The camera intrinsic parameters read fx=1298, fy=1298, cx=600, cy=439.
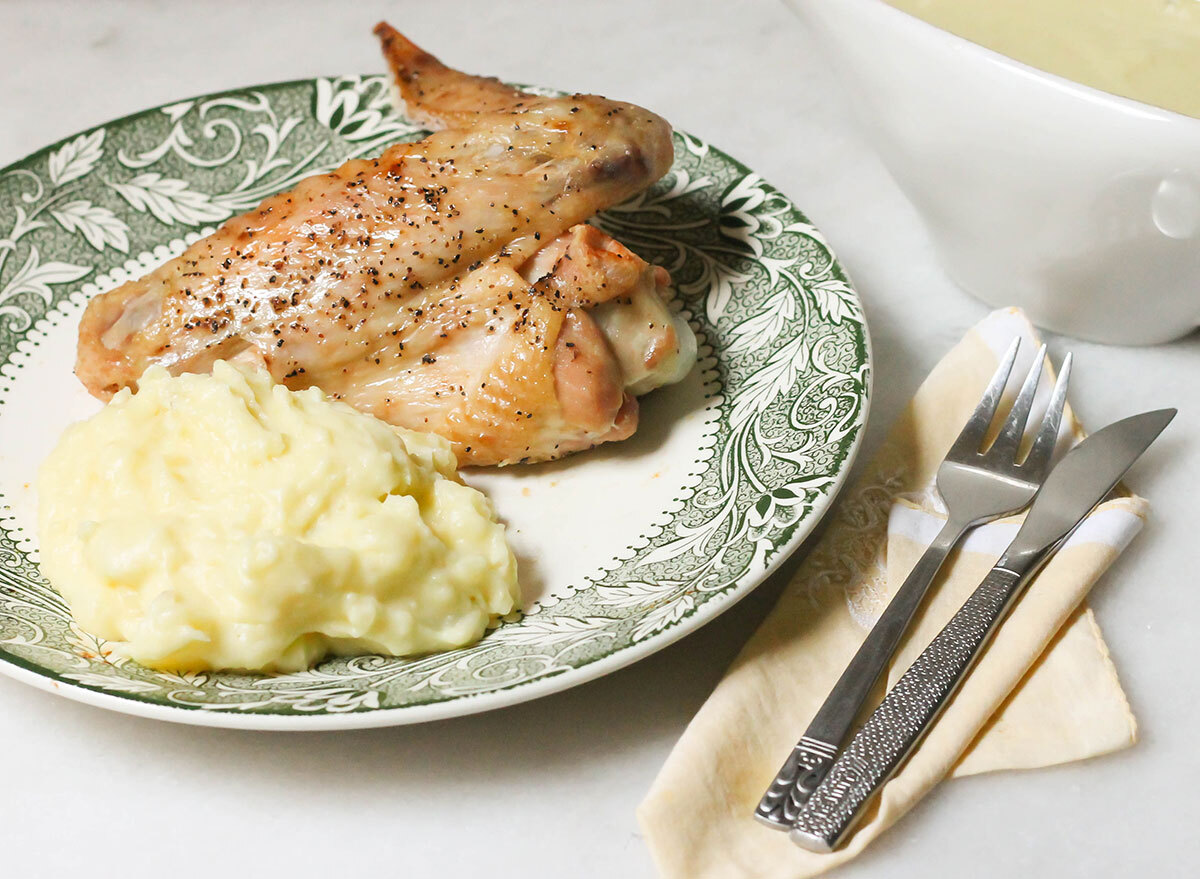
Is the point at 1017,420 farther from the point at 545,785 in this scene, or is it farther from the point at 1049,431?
the point at 545,785

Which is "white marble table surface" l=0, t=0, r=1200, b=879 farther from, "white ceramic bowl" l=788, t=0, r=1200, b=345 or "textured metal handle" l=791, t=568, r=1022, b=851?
"white ceramic bowl" l=788, t=0, r=1200, b=345

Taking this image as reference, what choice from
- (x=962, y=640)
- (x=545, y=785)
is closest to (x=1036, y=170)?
(x=962, y=640)

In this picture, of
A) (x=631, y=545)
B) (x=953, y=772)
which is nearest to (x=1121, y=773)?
(x=953, y=772)

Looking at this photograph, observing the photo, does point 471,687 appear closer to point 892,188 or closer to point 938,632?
Result: point 938,632

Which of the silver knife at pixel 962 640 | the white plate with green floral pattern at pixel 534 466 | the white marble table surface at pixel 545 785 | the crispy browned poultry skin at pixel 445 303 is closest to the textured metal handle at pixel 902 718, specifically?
the silver knife at pixel 962 640

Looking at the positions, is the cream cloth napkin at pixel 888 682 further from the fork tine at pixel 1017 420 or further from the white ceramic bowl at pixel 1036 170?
the white ceramic bowl at pixel 1036 170

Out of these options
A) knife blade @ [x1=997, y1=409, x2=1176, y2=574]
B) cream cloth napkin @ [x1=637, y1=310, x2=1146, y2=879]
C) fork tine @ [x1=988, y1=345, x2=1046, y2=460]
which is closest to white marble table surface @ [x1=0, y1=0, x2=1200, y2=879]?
cream cloth napkin @ [x1=637, y1=310, x2=1146, y2=879]

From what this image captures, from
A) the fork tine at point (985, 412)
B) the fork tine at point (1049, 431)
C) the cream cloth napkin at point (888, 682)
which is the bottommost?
the cream cloth napkin at point (888, 682)
